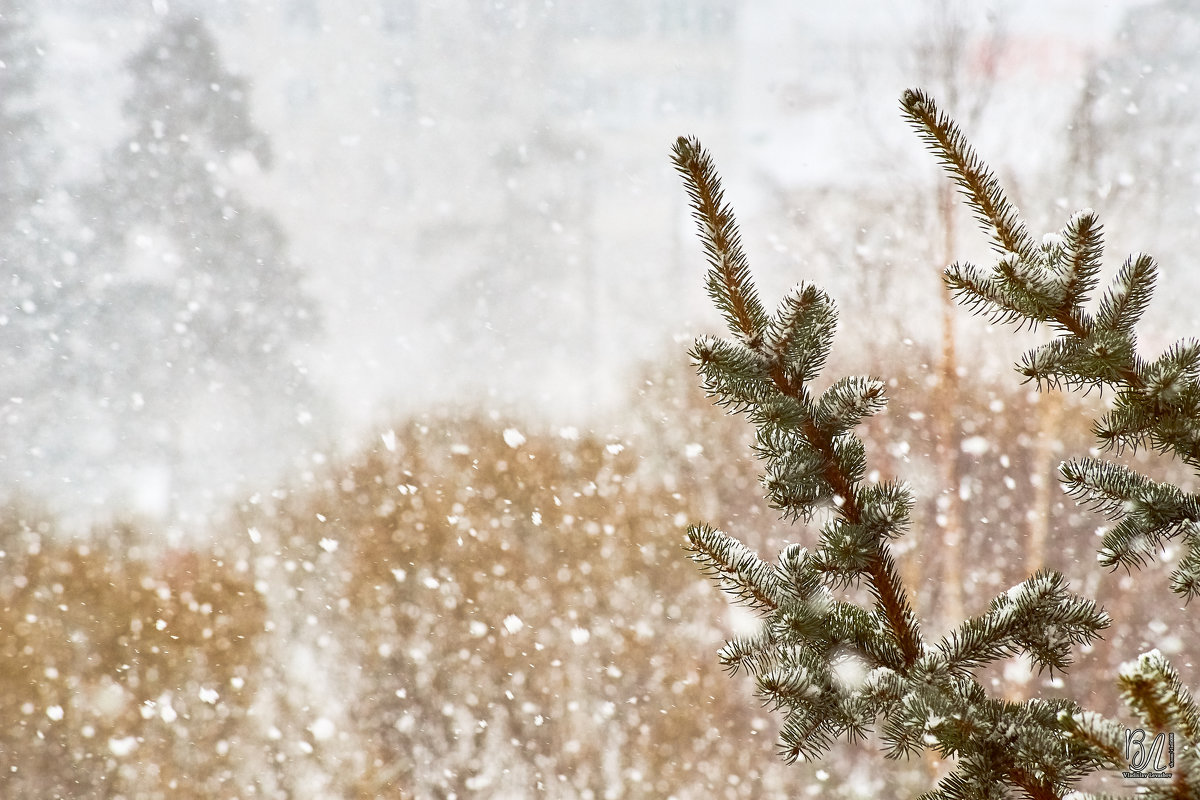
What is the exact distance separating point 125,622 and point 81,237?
1188 millimetres

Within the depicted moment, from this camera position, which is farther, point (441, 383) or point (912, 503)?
point (441, 383)

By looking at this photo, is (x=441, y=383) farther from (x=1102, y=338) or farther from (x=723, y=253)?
(x=1102, y=338)

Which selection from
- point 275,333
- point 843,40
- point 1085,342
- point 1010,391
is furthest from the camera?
point 275,333

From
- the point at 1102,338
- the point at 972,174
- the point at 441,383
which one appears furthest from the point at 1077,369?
Answer: the point at 441,383

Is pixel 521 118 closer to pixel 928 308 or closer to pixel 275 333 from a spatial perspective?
pixel 275 333

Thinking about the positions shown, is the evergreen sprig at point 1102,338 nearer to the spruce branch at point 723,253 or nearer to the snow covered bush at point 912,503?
the snow covered bush at point 912,503

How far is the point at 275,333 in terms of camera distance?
253cm

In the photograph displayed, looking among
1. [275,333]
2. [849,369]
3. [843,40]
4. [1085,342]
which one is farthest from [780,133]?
[1085,342]

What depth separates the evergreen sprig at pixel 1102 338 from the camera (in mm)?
454

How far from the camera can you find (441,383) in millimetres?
2568

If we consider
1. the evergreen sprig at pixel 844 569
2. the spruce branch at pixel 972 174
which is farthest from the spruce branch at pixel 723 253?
the spruce branch at pixel 972 174

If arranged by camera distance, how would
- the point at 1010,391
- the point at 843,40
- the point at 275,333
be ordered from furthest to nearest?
the point at 275,333 → the point at 843,40 → the point at 1010,391

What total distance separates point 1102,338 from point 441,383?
2.26 m

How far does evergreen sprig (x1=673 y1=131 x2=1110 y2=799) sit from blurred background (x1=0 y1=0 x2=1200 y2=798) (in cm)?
179
